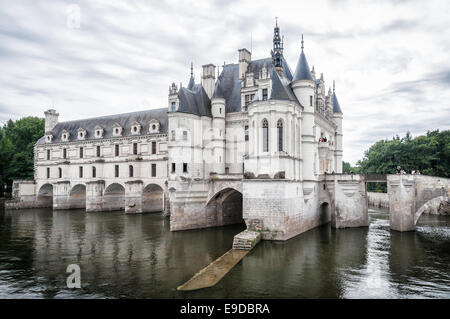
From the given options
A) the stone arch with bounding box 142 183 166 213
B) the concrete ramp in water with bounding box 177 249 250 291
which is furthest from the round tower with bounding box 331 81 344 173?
the concrete ramp in water with bounding box 177 249 250 291

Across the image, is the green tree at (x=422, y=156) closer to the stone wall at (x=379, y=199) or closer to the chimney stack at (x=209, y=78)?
the stone wall at (x=379, y=199)

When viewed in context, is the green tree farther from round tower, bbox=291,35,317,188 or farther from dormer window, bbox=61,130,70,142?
dormer window, bbox=61,130,70,142

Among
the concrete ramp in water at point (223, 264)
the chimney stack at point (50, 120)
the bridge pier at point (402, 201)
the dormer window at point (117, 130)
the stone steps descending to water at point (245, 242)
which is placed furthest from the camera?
the chimney stack at point (50, 120)

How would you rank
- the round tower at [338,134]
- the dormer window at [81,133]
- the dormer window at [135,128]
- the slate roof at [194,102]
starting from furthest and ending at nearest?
the dormer window at [81,133], the dormer window at [135,128], the round tower at [338,134], the slate roof at [194,102]

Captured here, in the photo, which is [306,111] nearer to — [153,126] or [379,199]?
[153,126]

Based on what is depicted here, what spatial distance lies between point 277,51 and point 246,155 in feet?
42.9

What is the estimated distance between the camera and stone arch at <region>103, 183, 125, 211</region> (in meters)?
49.8

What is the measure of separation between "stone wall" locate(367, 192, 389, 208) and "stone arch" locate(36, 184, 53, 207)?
58.8 metres

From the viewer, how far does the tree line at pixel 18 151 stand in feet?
199

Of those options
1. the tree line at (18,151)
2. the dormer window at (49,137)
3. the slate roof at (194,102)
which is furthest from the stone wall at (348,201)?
the tree line at (18,151)

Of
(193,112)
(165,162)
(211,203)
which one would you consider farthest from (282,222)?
(165,162)

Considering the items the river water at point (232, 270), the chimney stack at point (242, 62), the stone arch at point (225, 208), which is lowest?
the river water at point (232, 270)

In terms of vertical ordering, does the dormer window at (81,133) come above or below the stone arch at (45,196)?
above

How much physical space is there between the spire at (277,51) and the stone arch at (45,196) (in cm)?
4779
